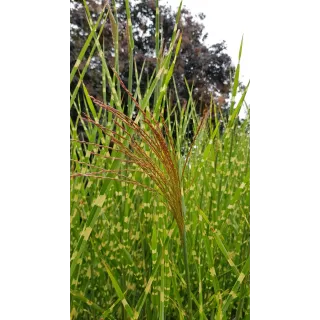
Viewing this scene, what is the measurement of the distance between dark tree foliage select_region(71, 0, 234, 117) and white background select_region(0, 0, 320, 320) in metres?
0.05

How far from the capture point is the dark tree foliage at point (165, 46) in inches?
47.7

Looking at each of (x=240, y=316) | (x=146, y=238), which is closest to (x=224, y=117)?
(x=146, y=238)

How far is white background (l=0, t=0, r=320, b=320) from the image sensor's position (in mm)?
1128

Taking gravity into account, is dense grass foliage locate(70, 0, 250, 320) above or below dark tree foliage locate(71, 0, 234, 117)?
below

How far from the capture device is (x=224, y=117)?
1.29 m

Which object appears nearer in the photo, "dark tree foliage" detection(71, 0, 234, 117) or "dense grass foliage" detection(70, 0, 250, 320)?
"dense grass foliage" detection(70, 0, 250, 320)

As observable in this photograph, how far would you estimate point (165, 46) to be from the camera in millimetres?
1229

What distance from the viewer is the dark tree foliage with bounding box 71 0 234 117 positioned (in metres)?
1.21

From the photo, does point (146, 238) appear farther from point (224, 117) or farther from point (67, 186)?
point (224, 117)
